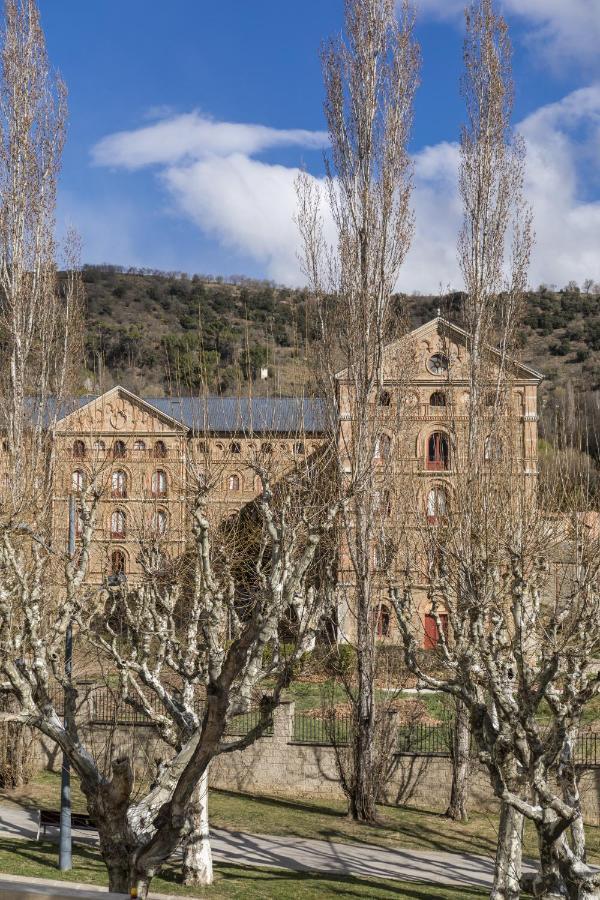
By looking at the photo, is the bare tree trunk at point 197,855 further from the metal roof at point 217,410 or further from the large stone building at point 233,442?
the metal roof at point 217,410

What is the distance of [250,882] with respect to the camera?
14.3 m

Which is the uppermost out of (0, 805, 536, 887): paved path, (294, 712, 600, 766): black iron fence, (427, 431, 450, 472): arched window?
(427, 431, 450, 472): arched window

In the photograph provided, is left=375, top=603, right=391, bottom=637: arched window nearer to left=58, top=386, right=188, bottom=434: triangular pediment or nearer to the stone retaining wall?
the stone retaining wall

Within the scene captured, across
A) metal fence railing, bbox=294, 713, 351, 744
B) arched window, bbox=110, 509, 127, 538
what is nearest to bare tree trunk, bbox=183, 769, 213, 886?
metal fence railing, bbox=294, 713, 351, 744

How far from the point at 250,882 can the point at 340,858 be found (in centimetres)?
251

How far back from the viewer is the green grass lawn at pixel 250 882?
13625 millimetres

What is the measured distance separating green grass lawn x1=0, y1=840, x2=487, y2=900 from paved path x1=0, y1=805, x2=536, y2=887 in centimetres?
49

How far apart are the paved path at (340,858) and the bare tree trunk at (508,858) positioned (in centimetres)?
400

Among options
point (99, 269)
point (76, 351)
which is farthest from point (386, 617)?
point (99, 269)

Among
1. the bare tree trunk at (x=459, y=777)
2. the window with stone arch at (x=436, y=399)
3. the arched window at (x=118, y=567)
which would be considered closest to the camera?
the arched window at (x=118, y=567)

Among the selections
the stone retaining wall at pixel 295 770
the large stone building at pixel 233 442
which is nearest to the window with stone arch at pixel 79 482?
the large stone building at pixel 233 442

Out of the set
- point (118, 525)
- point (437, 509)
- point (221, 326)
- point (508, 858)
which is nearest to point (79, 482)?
point (118, 525)

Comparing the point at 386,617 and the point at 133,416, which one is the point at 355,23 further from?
the point at 133,416

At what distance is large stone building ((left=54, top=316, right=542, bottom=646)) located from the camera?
1584cm
